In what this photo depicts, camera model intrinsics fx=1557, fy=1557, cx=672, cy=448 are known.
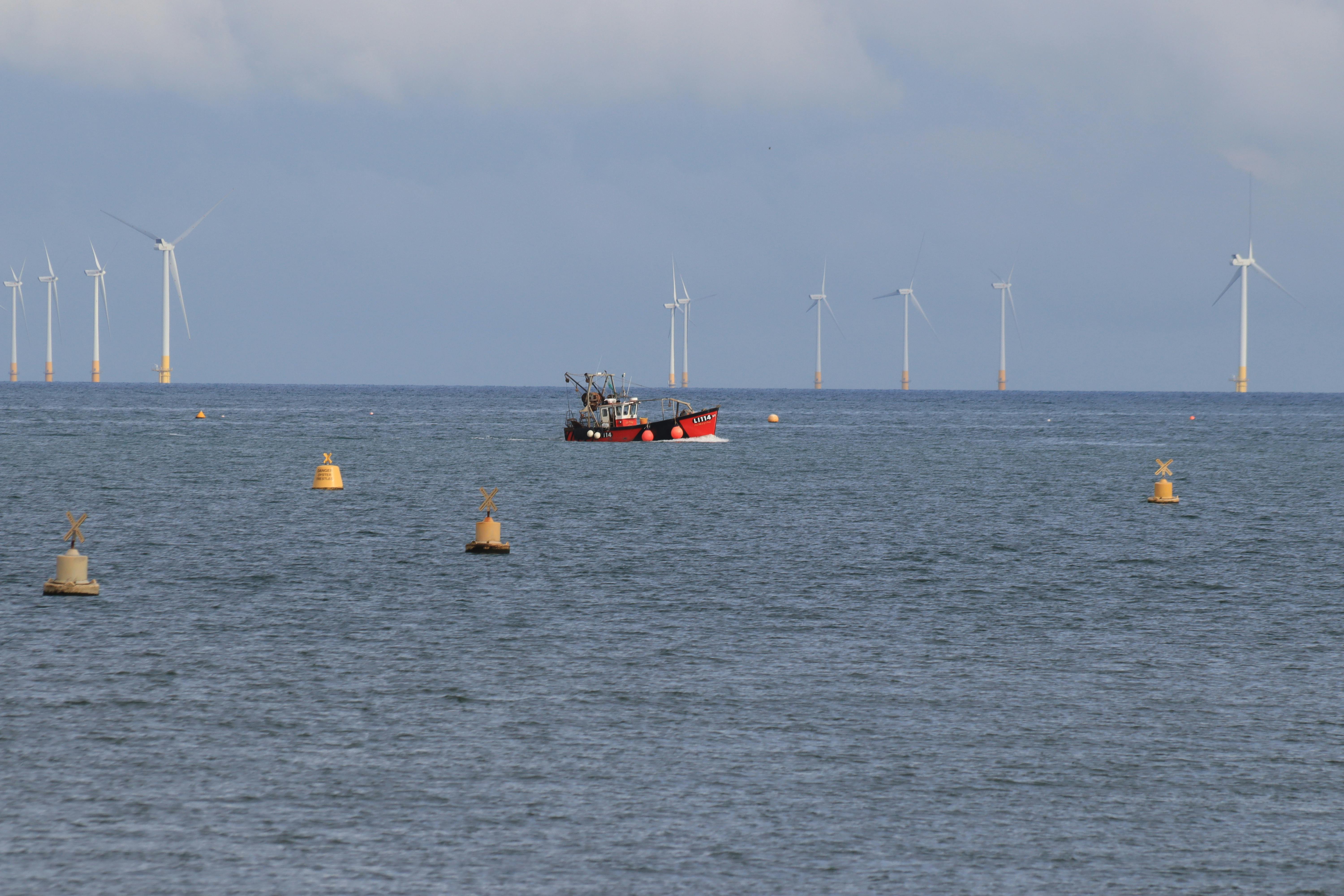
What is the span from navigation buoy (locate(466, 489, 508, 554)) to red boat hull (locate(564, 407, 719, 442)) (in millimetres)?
80631

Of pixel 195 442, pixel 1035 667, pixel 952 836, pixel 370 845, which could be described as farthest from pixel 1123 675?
pixel 195 442

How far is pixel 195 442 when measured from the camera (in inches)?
5453

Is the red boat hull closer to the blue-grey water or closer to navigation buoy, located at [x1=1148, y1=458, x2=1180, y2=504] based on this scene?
navigation buoy, located at [x1=1148, y1=458, x2=1180, y2=504]

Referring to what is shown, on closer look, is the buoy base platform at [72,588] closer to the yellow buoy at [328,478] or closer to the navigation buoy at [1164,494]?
the yellow buoy at [328,478]

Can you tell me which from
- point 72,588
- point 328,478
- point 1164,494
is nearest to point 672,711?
point 72,588

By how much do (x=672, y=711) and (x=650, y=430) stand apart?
4415 inches

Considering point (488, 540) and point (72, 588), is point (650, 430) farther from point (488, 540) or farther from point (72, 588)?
point (72, 588)

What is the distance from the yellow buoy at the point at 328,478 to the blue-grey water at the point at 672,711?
15664 millimetres

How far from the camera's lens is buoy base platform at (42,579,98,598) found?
38750 mm

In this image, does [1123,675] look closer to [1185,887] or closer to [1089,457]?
[1185,887]

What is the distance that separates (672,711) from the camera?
25.7m

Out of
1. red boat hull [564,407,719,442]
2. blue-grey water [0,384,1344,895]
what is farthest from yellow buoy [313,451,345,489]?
red boat hull [564,407,719,442]

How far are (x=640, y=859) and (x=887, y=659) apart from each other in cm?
1370

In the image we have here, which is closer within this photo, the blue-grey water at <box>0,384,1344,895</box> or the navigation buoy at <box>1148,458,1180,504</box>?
the blue-grey water at <box>0,384,1344,895</box>
